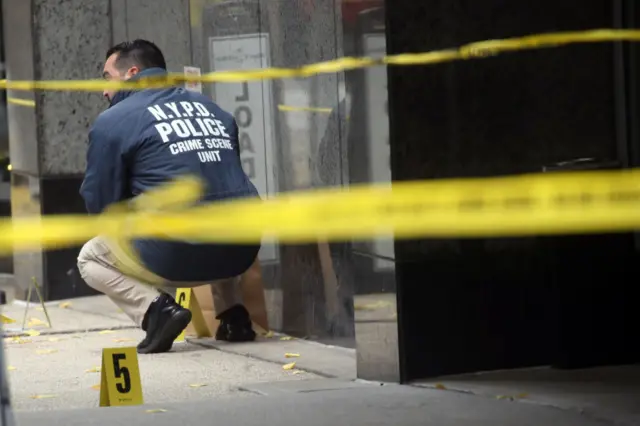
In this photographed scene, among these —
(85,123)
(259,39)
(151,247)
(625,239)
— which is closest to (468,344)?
(625,239)

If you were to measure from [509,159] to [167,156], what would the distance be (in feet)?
5.65

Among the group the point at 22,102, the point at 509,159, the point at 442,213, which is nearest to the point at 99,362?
the point at 509,159

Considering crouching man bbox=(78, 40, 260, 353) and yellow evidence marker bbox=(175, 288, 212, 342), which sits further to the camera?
yellow evidence marker bbox=(175, 288, 212, 342)

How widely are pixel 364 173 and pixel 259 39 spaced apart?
203cm

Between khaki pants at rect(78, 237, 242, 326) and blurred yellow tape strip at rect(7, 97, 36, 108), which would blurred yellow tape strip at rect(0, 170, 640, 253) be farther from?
blurred yellow tape strip at rect(7, 97, 36, 108)

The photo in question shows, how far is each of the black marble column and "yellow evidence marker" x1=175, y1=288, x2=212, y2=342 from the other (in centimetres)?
227

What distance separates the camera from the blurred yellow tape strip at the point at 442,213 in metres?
4.75

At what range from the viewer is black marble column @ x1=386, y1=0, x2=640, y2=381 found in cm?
629

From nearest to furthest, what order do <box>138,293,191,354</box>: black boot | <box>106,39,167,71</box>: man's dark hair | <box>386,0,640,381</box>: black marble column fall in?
<box>386,0,640,381</box>: black marble column, <box>138,293,191,354</box>: black boot, <box>106,39,167,71</box>: man's dark hair

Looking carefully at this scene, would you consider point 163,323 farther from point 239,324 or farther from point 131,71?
point 131,71

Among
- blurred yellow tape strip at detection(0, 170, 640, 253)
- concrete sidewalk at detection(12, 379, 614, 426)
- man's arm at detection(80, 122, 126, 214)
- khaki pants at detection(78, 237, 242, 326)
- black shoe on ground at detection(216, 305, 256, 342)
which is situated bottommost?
concrete sidewalk at detection(12, 379, 614, 426)

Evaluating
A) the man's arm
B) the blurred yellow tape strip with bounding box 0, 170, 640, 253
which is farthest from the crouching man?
the blurred yellow tape strip with bounding box 0, 170, 640, 253

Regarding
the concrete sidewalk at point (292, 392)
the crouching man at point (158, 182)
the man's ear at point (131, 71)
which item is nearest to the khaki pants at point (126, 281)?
the crouching man at point (158, 182)

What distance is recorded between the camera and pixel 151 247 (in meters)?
7.70
